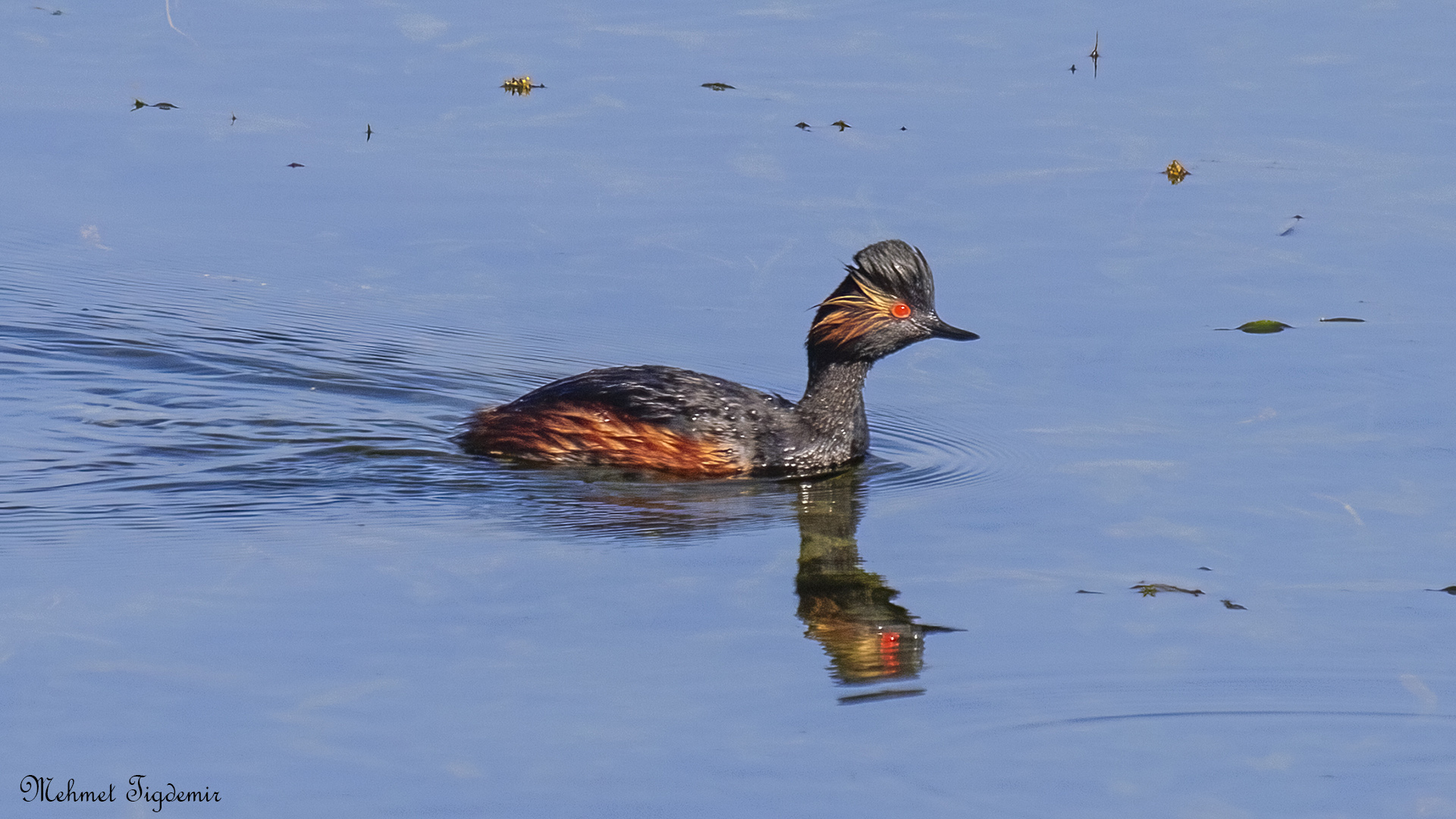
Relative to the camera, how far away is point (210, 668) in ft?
24.0

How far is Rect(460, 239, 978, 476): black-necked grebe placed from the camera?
11.1 m

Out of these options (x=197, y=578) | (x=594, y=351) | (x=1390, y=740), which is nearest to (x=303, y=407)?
(x=594, y=351)

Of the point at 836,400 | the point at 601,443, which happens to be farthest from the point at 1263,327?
the point at 601,443

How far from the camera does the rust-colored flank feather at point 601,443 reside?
11062 millimetres

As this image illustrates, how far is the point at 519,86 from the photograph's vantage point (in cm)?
1641

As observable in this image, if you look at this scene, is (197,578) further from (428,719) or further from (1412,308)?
(1412,308)

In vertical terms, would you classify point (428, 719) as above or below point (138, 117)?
below

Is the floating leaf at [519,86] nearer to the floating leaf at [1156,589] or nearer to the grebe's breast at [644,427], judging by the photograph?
the grebe's breast at [644,427]

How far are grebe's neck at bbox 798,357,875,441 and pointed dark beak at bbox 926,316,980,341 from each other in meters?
0.44

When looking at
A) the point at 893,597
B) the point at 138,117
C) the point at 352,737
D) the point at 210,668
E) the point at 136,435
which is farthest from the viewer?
the point at 138,117

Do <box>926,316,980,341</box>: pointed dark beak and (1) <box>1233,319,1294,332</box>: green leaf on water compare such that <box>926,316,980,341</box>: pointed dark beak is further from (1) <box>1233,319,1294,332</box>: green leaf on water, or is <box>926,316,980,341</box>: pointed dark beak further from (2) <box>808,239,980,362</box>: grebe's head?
(1) <box>1233,319,1294,332</box>: green leaf on water

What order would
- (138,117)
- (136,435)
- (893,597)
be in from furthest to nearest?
(138,117)
(136,435)
(893,597)

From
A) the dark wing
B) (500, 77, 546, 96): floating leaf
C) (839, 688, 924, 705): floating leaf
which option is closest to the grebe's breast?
the dark wing

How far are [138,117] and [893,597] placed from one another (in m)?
9.21
